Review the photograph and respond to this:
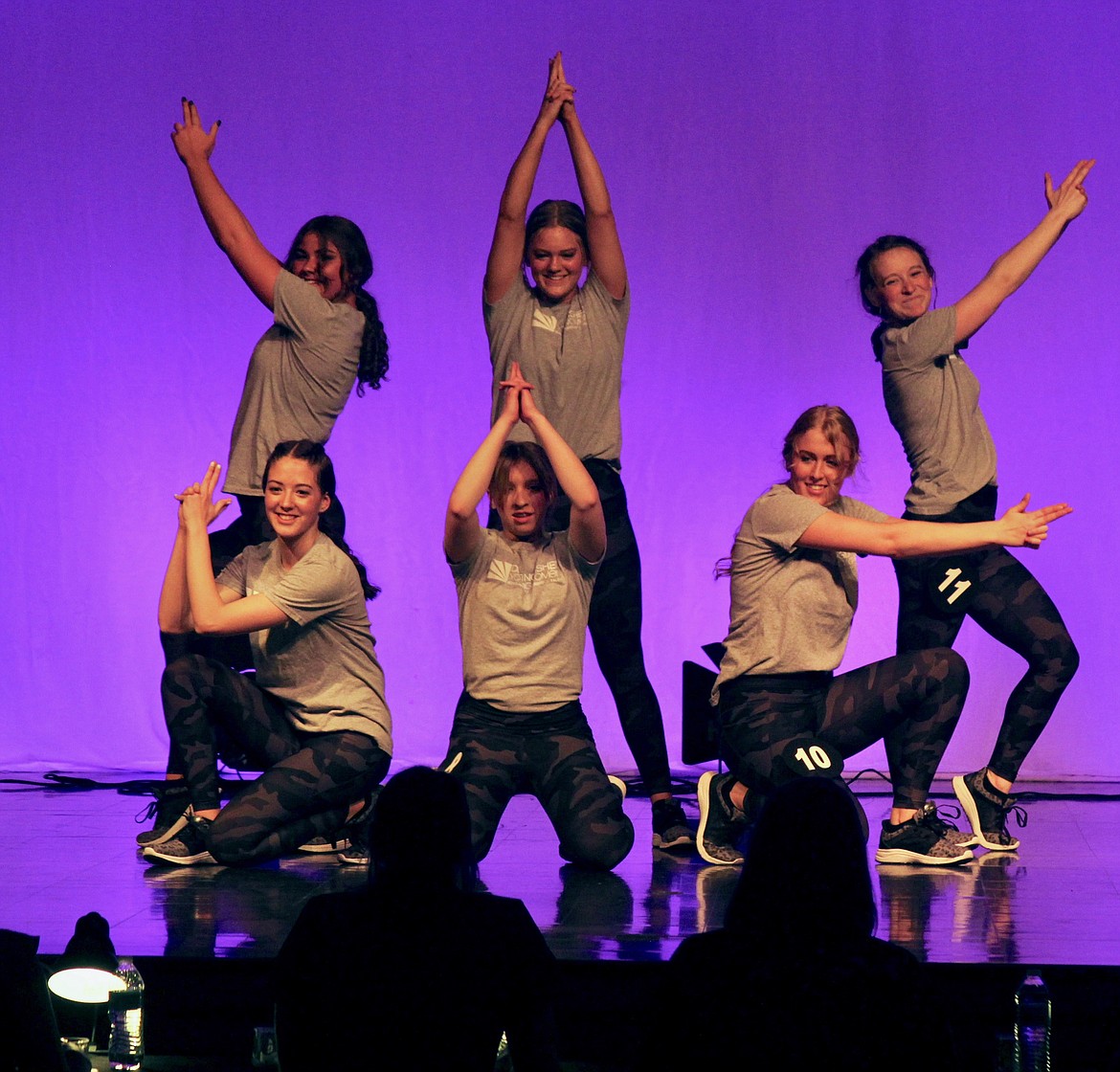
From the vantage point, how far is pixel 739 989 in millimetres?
1401

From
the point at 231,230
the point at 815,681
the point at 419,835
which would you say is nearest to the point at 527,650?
the point at 815,681

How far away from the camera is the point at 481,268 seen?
4875mm

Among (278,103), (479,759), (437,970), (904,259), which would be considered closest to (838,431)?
(904,259)

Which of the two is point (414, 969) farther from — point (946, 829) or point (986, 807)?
point (986, 807)

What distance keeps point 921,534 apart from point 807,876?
1904 mm

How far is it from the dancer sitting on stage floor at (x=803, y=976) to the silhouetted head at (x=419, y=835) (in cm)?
27

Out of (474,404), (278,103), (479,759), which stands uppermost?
(278,103)

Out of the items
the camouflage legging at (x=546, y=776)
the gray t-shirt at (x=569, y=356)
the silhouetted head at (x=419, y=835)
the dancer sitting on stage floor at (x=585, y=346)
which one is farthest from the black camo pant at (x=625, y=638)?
the silhouetted head at (x=419, y=835)

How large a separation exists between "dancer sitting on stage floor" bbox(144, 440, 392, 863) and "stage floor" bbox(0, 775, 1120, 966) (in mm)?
108

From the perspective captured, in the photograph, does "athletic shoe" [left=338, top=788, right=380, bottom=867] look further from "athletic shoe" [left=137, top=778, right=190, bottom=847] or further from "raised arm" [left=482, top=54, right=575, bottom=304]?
"raised arm" [left=482, top=54, right=575, bottom=304]

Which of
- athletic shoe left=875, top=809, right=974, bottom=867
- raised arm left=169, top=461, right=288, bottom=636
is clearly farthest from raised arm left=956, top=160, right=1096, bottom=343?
raised arm left=169, top=461, right=288, bottom=636

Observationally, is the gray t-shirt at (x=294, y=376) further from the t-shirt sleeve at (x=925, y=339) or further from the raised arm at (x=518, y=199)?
the t-shirt sleeve at (x=925, y=339)

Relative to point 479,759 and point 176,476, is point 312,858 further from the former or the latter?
point 176,476

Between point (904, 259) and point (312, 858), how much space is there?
1.93 m
